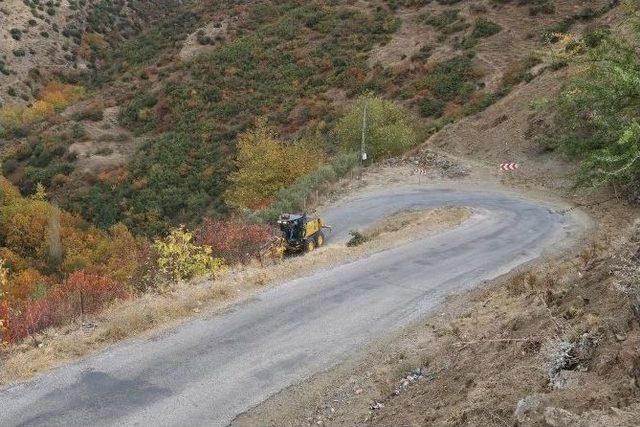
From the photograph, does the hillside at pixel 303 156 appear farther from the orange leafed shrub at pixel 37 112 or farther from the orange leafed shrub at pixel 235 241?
the orange leafed shrub at pixel 37 112

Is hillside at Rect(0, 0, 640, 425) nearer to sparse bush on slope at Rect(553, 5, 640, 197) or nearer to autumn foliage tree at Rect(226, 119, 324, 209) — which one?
sparse bush on slope at Rect(553, 5, 640, 197)

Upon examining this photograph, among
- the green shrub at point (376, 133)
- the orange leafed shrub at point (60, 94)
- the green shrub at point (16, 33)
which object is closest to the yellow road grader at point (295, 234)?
the green shrub at point (376, 133)

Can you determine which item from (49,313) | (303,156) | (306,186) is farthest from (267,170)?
(49,313)

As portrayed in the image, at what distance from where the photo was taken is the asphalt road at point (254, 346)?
981 centimetres

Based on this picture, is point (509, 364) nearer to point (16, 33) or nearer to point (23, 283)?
point (23, 283)

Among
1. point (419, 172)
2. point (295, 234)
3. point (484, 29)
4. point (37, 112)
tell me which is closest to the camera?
point (295, 234)

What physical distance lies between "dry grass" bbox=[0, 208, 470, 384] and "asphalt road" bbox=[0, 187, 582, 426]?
449 mm

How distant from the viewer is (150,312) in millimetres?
13344

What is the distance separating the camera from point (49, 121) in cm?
7000

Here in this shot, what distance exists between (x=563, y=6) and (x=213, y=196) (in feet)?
142

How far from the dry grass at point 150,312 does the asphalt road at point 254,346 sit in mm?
449

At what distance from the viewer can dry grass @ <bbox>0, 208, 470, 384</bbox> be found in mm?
11305

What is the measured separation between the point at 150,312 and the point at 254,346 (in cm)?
280

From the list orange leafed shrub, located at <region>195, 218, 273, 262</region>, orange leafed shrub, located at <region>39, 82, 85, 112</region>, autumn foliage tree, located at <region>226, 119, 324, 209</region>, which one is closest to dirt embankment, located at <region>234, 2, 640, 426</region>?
orange leafed shrub, located at <region>195, 218, 273, 262</region>
